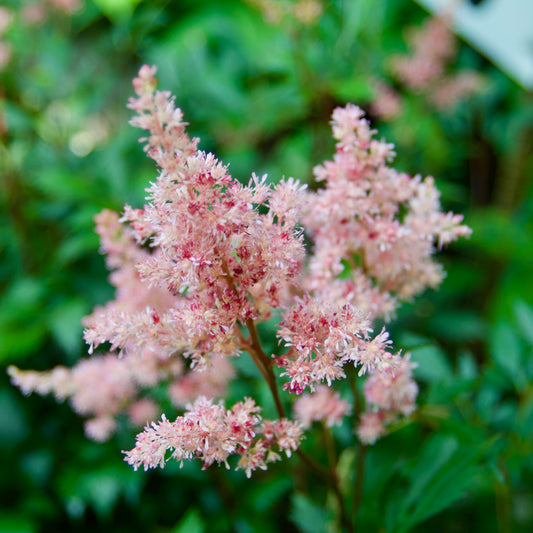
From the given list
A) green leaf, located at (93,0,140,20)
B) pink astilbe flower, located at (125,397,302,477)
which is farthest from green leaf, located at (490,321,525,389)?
green leaf, located at (93,0,140,20)

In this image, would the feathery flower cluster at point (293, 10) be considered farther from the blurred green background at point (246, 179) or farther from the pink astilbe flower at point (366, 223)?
the pink astilbe flower at point (366, 223)

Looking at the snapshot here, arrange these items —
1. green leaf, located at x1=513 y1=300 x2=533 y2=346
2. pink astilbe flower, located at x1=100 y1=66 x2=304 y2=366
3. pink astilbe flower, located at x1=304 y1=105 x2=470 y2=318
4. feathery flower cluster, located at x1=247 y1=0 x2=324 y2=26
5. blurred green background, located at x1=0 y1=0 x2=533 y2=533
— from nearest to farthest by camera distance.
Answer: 1. pink astilbe flower, located at x1=100 y1=66 x2=304 y2=366
2. pink astilbe flower, located at x1=304 y1=105 x2=470 y2=318
3. blurred green background, located at x1=0 y1=0 x2=533 y2=533
4. green leaf, located at x1=513 y1=300 x2=533 y2=346
5. feathery flower cluster, located at x1=247 y1=0 x2=324 y2=26

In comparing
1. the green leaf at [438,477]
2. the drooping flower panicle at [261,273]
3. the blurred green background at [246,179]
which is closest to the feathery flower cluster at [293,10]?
the blurred green background at [246,179]

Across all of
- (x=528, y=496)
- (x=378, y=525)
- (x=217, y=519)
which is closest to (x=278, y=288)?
(x=378, y=525)

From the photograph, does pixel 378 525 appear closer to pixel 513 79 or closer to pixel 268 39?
pixel 268 39

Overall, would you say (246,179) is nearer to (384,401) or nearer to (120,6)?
(384,401)

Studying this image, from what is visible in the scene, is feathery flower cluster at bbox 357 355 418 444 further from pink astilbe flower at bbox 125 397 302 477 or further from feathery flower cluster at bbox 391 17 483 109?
feathery flower cluster at bbox 391 17 483 109

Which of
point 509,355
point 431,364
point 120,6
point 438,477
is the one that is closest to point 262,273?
point 438,477
